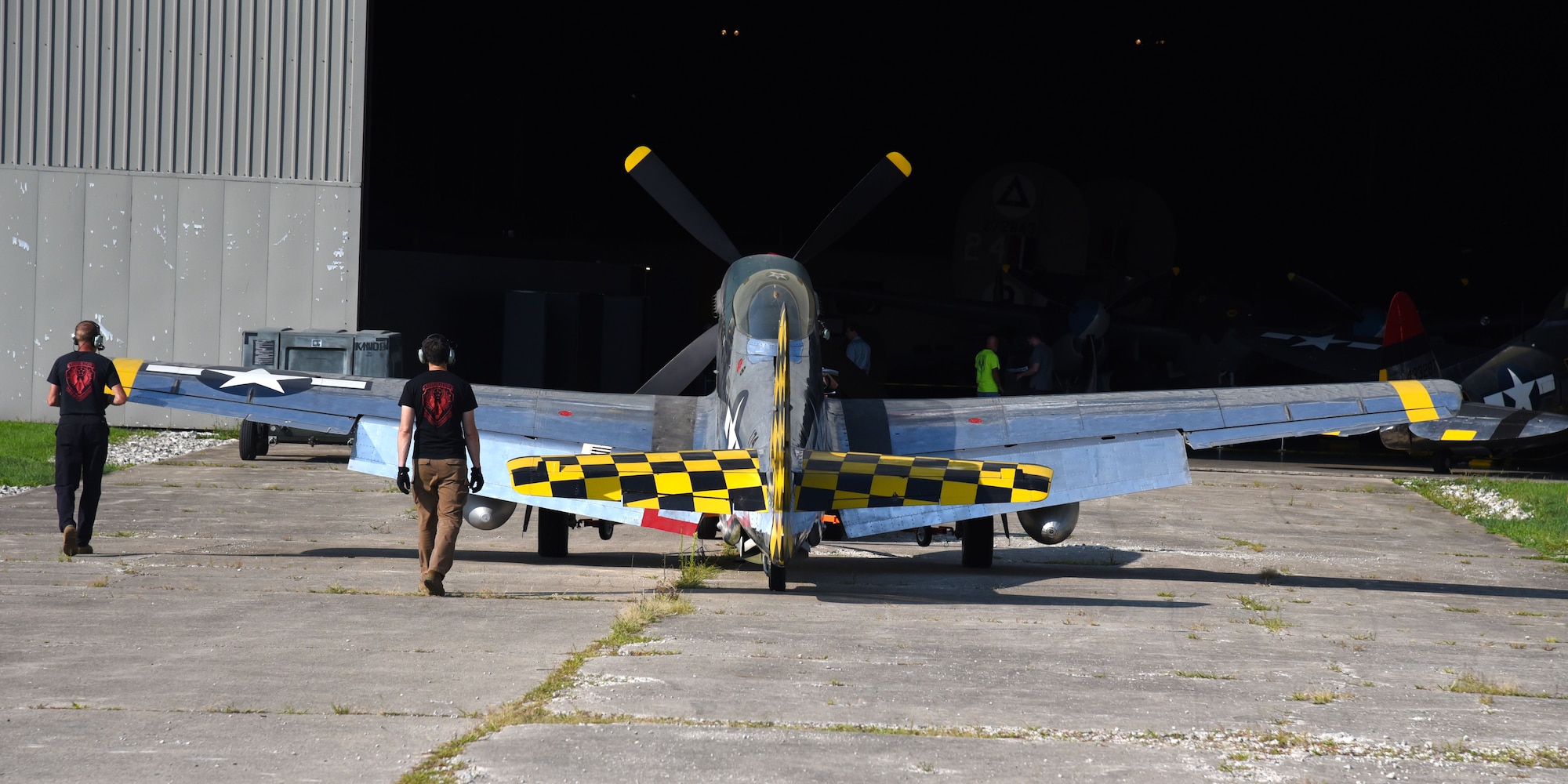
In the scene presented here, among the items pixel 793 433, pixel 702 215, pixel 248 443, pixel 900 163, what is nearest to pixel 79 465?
pixel 793 433

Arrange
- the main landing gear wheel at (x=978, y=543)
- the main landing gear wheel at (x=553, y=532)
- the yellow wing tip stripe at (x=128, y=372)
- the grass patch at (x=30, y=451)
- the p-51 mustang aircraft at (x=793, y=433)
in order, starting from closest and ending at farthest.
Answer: the p-51 mustang aircraft at (x=793, y=433), the yellow wing tip stripe at (x=128, y=372), the main landing gear wheel at (x=553, y=532), the main landing gear wheel at (x=978, y=543), the grass patch at (x=30, y=451)

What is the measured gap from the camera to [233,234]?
20.8 meters

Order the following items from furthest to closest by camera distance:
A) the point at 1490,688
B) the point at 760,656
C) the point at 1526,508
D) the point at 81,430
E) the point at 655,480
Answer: the point at 1526,508 → the point at 81,430 → the point at 655,480 → the point at 760,656 → the point at 1490,688

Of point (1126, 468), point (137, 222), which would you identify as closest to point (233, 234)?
point (137, 222)

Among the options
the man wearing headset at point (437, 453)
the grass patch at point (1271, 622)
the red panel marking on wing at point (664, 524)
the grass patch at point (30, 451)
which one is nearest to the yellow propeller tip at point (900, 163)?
the red panel marking on wing at point (664, 524)

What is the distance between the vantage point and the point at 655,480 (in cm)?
809

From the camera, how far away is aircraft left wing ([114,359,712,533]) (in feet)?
32.4

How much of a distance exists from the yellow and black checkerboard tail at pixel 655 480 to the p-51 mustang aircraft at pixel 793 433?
0.02 m

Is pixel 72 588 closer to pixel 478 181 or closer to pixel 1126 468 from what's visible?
Result: pixel 1126 468

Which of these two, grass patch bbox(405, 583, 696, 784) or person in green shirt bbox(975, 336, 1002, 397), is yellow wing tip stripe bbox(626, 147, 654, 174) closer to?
grass patch bbox(405, 583, 696, 784)

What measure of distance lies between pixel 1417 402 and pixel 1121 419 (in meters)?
2.28

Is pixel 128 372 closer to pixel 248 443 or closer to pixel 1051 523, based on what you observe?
pixel 1051 523

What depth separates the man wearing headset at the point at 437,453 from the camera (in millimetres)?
8680

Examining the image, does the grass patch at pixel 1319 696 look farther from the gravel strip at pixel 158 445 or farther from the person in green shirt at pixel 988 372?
the gravel strip at pixel 158 445
